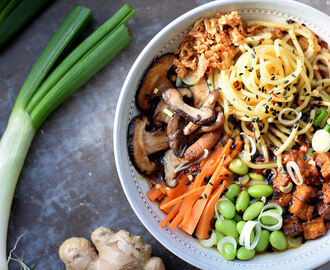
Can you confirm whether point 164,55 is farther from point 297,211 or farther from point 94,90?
point 297,211

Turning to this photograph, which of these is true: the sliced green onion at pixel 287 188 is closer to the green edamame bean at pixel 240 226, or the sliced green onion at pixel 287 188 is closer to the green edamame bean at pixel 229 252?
the green edamame bean at pixel 240 226

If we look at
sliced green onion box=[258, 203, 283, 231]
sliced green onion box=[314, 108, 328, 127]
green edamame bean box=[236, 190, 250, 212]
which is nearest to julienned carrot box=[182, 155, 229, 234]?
green edamame bean box=[236, 190, 250, 212]

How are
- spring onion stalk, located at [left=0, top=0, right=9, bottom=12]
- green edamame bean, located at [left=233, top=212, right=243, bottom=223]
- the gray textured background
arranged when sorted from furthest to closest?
1. the gray textured background
2. spring onion stalk, located at [left=0, top=0, right=9, bottom=12]
3. green edamame bean, located at [left=233, top=212, right=243, bottom=223]

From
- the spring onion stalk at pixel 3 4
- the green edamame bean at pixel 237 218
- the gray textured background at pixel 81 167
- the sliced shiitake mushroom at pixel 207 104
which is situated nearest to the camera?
the sliced shiitake mushroom at pixel 207 104

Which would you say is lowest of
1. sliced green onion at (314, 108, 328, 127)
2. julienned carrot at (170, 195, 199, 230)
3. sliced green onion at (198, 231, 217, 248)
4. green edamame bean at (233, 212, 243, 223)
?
sliced green onion at (198, 231, 217, 248)

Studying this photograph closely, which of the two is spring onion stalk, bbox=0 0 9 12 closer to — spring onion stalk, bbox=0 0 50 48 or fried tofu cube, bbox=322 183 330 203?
spring onion stalk, bbox=0 0 50 48

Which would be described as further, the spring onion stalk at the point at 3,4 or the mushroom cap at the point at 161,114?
the spring onion stalk at the point at 3,4

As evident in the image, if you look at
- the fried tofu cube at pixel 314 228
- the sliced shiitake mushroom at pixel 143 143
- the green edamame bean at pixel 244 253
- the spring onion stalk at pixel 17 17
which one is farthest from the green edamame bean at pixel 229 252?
the spring onion stalk at pixel 17 17

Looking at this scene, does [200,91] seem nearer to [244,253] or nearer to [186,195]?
[186,195]
